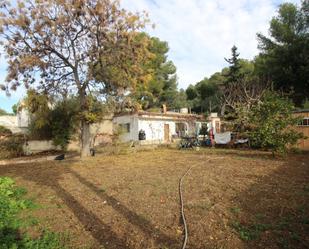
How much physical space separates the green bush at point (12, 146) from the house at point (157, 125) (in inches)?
262

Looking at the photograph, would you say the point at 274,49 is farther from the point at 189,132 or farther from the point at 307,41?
the point at 189,132

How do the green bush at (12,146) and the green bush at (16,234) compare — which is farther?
the green bush at (12,146)

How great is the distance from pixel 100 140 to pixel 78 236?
17639 mm

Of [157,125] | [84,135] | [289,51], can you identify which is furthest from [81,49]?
[289,51]

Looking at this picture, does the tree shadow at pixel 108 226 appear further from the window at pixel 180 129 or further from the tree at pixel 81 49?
the window at pixel 180 129

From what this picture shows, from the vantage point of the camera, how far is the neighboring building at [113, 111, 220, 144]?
68.7 ft

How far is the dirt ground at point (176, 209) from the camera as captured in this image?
3.48 meters

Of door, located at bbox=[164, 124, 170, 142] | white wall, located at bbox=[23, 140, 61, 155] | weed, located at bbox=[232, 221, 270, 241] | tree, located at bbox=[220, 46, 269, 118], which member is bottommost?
weed, located at bbox=[232, 221, 270, 241]

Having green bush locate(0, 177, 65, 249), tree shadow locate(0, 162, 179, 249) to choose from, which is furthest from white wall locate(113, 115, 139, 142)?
green bush locate(0, 177, 65, 249)

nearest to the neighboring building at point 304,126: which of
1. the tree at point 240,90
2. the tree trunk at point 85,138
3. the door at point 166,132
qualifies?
the tree at point 240,90

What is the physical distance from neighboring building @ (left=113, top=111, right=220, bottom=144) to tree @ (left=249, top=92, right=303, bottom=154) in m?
10.5

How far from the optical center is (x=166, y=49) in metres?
31.1

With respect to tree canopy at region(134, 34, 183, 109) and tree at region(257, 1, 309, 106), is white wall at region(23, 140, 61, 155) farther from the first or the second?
tree at region(257, 1, 309, 106)

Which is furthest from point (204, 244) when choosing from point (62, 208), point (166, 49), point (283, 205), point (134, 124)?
point (166, 49)
